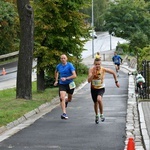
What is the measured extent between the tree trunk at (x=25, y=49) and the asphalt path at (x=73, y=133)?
102 inches

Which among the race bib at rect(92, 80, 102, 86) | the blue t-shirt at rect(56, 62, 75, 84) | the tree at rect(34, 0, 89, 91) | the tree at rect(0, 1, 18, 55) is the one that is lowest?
the race bib at rect(92, 80, 102, 86)

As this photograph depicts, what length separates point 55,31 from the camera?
22.4 metres

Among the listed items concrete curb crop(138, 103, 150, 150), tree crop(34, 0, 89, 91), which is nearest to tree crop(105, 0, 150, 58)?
tree crop(34, 0, 89, 91)

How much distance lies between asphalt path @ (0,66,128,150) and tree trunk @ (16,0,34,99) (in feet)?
8.47

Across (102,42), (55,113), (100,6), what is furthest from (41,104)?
(100,6)

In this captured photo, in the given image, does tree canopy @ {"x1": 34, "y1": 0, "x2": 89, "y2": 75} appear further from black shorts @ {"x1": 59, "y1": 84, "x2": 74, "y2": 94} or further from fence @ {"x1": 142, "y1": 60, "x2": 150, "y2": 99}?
black shorts @ {"x1": 59, "y1": 84, "x2": 74, "y2": 94}

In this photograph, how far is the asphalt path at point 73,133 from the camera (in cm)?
952

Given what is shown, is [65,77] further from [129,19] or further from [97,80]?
[129,19]

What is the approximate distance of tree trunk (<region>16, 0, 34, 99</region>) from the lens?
17484 millimetres

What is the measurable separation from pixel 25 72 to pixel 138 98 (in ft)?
14.2

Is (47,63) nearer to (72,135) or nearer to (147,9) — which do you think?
(72,135)

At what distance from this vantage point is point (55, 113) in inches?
596

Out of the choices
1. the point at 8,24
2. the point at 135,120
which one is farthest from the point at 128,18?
the point at 135,120

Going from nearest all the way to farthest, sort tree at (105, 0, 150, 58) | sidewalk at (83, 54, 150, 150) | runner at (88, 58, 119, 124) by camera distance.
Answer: sidewalk at (83, 54, 150, 150), runner at (88, 58, 119, 124), tree at (105, 0, 150, 58)
